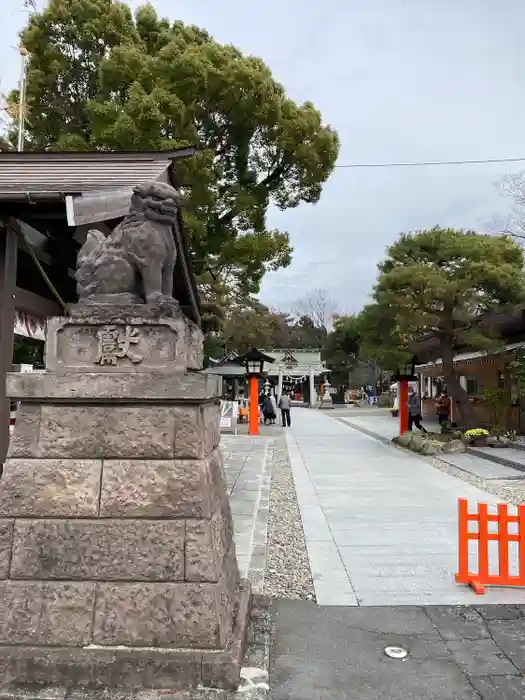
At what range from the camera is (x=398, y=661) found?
9.89 ft

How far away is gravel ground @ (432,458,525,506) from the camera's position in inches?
317

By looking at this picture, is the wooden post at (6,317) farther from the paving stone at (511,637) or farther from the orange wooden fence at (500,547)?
the paving stone at (511,637)

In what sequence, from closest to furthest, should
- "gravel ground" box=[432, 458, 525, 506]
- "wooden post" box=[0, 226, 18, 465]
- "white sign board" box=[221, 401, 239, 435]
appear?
"wooden post" box=[0, 226, 18, 465] < "gravel ground" box=[432, 458, 525, 506] < "white sign board" box=[221, 401, 239, 435]

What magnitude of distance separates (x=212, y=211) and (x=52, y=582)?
11163 millimetres

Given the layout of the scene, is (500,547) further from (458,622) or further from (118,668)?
(118,668)

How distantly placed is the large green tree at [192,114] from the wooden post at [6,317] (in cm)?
626

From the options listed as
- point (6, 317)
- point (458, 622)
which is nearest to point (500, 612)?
point (458, 622)

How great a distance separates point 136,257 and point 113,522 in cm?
152

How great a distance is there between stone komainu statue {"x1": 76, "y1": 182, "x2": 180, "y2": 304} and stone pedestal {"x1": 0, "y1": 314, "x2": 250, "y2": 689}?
21 centimetres

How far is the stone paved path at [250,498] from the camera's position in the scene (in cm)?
504

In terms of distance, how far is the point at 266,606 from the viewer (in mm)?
A: 3797

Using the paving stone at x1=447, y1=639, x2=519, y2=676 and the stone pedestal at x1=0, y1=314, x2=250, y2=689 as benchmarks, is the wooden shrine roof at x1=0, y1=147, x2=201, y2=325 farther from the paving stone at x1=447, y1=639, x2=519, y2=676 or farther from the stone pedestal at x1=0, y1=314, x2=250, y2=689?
the paving stone at x1=447, y1=639, x2=519, y2=676

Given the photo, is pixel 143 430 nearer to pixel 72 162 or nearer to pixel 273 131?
pixel 72 162

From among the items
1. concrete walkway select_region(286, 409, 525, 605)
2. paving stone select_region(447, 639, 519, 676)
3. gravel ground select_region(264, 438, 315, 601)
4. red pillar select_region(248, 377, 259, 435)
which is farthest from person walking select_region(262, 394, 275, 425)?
paving stone select_region(447, 639, 519, 676)
